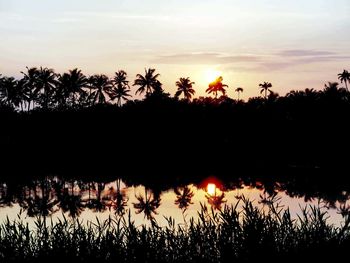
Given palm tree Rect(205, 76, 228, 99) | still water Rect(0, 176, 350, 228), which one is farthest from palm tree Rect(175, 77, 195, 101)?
still water Rect(0, 176, 350, 228)

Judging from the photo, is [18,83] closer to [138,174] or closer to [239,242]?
[138,174]

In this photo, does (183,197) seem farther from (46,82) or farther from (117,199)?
(46,82)

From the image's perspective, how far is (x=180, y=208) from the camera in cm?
3925

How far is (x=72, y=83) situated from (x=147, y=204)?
73111 millimetres

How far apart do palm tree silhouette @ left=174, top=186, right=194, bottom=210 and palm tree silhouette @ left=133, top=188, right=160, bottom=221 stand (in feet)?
5.20

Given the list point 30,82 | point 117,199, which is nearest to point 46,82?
point 30,82

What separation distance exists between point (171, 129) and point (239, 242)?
197ft

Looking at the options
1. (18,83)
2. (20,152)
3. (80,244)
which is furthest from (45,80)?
(80,244)

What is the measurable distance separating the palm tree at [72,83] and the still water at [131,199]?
189 feet

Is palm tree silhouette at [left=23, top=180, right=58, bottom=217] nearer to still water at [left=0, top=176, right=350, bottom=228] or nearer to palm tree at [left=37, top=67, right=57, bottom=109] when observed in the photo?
still water at [left=0, top=176, right=350, bottom=228]

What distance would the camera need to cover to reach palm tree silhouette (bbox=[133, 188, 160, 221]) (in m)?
38.1

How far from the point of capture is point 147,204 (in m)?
41.1

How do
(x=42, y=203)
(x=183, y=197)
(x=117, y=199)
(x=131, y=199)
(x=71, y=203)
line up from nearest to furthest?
(x=42, y=203)
(x=183, y=197)
(x=71, y=203)
(x=131, y=199)
(x=117, y=199)

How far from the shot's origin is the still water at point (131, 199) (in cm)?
3759
